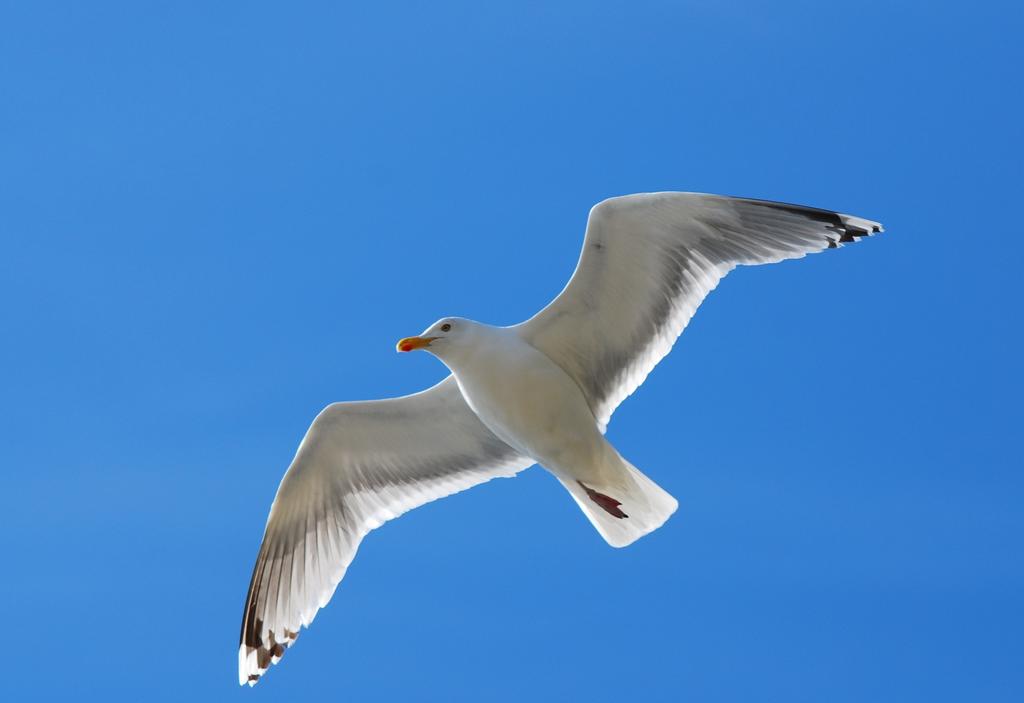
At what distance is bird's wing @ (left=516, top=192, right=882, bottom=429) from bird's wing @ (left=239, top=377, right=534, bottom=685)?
885mm

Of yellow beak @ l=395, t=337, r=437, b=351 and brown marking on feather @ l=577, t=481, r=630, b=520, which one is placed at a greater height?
yellow beak @ l=395, t=337, r=437, b=351

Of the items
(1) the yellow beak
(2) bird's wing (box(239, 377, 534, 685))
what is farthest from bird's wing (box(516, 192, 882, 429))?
(2) bird's wing (box(239, 377, 534, 685))

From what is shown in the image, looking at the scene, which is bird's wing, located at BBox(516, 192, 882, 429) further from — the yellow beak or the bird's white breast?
the yellow beak

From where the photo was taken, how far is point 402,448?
26.8 feet

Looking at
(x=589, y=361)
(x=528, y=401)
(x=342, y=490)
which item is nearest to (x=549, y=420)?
(x=528, y=401)

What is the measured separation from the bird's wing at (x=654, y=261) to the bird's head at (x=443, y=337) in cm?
36

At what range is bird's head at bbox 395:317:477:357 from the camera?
729 centimetres

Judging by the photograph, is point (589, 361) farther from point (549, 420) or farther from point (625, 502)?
point (625, 502)

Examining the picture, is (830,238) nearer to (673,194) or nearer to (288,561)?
(673,194)

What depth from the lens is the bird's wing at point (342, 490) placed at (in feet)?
26.4

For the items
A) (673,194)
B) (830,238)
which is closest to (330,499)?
(673,194)

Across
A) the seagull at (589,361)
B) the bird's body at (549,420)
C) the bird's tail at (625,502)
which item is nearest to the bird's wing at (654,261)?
the seagull at (589,361)

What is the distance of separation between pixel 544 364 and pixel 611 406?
58cm

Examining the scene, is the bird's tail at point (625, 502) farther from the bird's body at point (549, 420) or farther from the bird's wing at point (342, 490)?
the bird's wing at point (342, 490)
